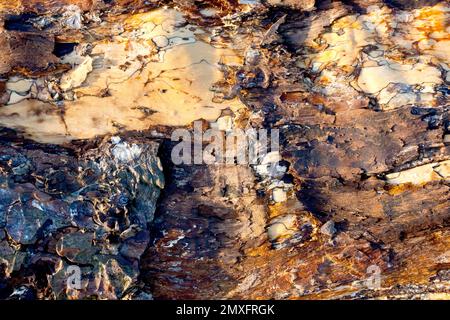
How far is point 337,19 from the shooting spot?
8.39 feet

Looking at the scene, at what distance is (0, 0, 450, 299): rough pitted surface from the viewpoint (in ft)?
6.93

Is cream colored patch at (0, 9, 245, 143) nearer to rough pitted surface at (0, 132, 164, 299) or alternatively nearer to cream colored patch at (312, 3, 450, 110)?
rough pitted surface at (0, 132, 164, 299)

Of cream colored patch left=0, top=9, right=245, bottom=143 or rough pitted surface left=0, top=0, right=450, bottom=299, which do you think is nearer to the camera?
rough pitted surface left=0, top=0, right=450, bottom=299

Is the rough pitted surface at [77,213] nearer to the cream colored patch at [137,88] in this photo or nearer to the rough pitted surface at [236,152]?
the rough pitted surface at [236,152]

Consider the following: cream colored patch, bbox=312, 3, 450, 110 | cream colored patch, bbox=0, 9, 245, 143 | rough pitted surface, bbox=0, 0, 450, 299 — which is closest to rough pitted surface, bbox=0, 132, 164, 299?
rough pitted surface, bbox=0, 0, 450, 299

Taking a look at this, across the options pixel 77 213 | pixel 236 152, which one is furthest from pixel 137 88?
pixel 77 213

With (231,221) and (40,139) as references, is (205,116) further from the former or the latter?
(40,139)

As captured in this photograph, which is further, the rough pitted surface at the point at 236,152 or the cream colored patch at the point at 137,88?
the cream colored patch at the point at 137,88

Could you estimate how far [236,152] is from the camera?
2.33 metres

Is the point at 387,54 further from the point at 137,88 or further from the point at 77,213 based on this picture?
the point at 77,213

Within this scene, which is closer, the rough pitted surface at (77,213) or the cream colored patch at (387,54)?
the rough pitted surface at (77,213)

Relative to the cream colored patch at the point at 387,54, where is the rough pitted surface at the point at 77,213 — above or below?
below

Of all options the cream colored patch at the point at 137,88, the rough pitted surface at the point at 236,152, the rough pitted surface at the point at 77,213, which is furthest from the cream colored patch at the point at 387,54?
the rough pitted surface at the point at 77,213

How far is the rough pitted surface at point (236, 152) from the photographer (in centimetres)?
211
